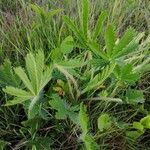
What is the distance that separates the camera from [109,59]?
852 millimetres

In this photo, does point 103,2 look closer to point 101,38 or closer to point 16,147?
point 101,38

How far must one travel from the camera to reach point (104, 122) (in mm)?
892

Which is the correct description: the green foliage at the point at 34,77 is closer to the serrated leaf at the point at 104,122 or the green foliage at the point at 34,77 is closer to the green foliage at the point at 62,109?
the green foliage at the point at 62,109

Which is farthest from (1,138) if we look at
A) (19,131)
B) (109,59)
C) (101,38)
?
(101,38)

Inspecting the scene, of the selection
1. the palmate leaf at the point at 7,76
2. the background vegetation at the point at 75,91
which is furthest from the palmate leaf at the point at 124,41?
the palmate leaf at the point at 7,76

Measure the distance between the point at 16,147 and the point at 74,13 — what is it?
0.67 metres

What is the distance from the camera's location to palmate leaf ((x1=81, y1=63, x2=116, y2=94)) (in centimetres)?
83

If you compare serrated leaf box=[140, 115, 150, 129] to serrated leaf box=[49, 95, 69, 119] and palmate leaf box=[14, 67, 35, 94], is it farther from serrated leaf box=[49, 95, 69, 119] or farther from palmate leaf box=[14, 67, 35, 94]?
palmate leaf box=[14, 67, 35, 94]

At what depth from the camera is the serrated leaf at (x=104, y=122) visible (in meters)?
0.88

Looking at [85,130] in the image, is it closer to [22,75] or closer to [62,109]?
[62,109]

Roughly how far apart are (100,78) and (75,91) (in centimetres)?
14

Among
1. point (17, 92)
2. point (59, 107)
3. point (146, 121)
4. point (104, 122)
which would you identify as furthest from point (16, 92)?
point (146, 121)

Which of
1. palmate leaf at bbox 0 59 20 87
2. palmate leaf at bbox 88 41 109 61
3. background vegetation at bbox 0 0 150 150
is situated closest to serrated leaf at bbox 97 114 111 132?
background vegetation at bbox 0 0 150 150

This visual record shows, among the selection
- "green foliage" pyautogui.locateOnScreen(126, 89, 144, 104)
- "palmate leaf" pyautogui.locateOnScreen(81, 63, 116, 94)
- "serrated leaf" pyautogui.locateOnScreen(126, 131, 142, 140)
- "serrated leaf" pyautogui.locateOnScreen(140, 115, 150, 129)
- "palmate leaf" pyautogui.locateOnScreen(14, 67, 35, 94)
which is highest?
"palmate leaf" pyautogui.locateOnScreen(14, 67, 35, 94)
